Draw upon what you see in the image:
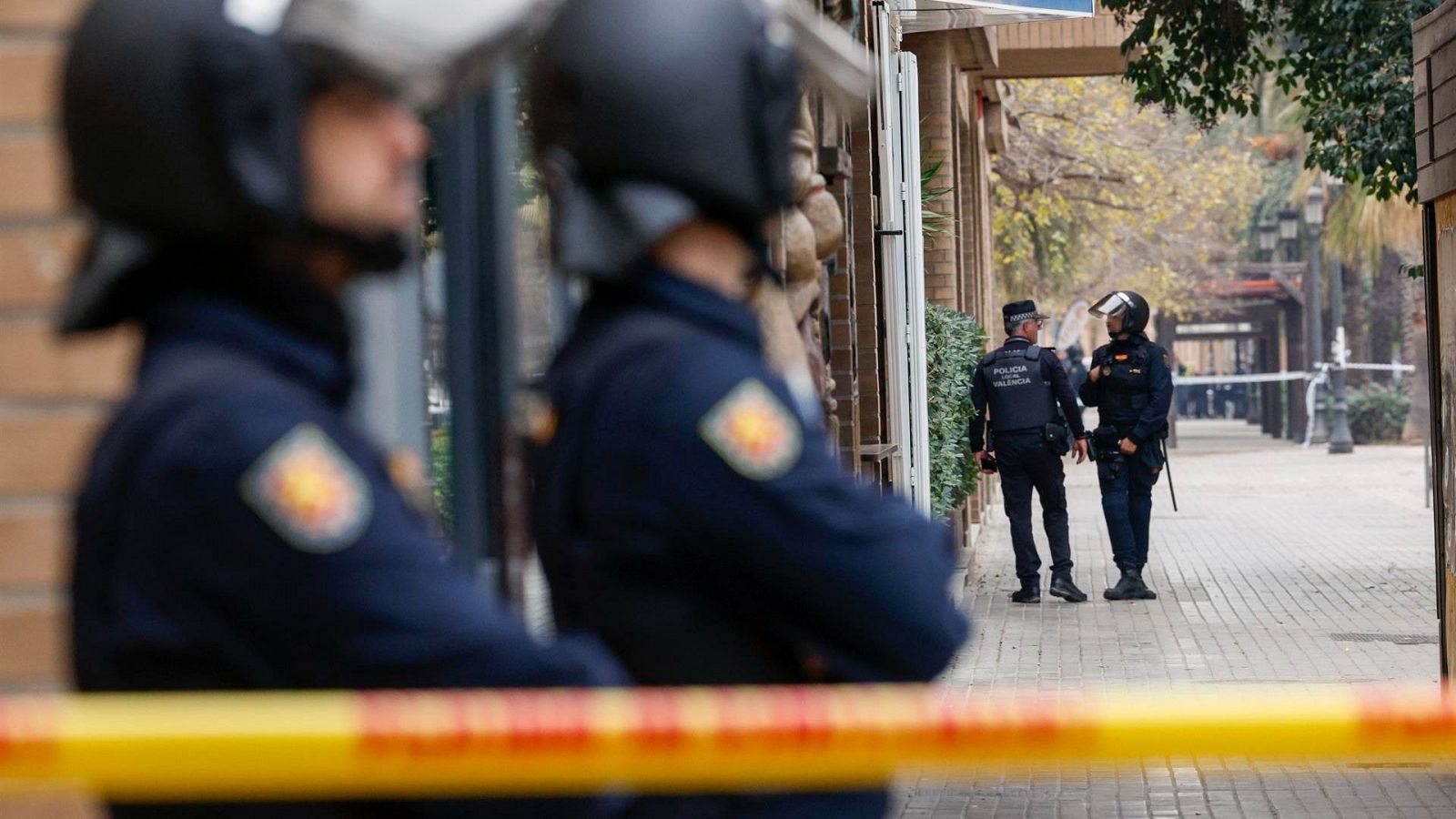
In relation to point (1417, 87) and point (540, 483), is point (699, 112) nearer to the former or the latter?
point (540, 483)

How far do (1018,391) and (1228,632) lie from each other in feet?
6.95

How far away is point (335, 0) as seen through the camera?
65.4 inches

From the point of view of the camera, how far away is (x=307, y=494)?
148 centimetres

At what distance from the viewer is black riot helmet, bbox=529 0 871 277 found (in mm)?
2014

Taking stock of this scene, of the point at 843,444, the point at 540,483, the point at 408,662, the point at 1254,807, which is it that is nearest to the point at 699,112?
the point at 540,483

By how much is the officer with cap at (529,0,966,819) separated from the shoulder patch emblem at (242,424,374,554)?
456 millimetres

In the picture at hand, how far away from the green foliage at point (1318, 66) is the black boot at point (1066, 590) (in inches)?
125

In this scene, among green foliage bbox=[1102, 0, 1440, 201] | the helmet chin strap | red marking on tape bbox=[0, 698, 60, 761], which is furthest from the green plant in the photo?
red marking on tape bbox=[0, 698, 60, 761]

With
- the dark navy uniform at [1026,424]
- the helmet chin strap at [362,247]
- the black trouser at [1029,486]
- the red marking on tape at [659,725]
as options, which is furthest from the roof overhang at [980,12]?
the red marking on tape at [659,725]

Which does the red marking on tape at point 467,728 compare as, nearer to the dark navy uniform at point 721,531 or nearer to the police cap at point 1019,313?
the dark navy uniform at point 721,531

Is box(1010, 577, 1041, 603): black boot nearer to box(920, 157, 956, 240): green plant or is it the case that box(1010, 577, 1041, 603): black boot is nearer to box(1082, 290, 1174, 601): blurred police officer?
box(1082, 290, 1174, 601): blurred police officer

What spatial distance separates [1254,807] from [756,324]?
520 cm

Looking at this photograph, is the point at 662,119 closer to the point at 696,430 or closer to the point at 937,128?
the point at 696,430

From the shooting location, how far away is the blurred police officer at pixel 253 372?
1.49m
